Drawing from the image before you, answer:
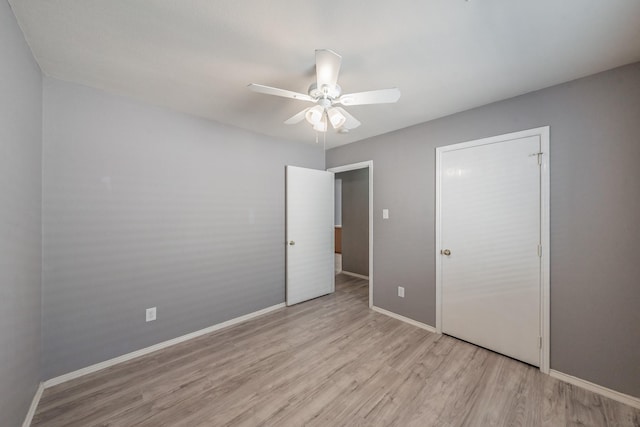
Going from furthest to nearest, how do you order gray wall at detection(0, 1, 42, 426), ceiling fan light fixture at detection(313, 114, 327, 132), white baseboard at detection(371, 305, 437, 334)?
white baseboard at detection(371, 305, 437, 334) → ceiling fan light fixture at detection(313, 114, 327, 132) → gray wall at detection(0, 1, 42, 426)

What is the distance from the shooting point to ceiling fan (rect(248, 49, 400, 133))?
4.47 feet

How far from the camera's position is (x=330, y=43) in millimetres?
1481

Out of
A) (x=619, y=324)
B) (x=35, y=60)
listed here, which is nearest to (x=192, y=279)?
A: (x=35, y=60)

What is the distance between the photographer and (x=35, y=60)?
1.63m

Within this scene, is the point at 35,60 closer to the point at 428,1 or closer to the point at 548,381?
the point at 428,1

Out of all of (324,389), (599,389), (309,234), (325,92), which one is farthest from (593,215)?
(309,234)

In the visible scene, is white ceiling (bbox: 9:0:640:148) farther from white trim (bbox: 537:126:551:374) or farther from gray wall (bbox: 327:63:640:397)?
white trim (bbox: 537:126:551:374)

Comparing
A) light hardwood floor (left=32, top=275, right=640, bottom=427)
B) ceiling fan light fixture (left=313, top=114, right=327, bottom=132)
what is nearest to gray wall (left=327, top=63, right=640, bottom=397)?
light hardwood floor (left=32, top=275, right=640, bottom=427)

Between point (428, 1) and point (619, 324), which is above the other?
point (428, 1)

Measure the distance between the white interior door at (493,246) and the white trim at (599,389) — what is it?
151mm

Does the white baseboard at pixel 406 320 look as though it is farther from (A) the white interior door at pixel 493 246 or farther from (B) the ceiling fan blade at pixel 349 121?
→ (B) the ceiling fan blade at pixel 349 121

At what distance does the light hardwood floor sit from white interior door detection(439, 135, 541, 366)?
25cm

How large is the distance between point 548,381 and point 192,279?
3300 millimetres

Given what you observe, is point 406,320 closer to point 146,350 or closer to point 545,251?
point 545,251
